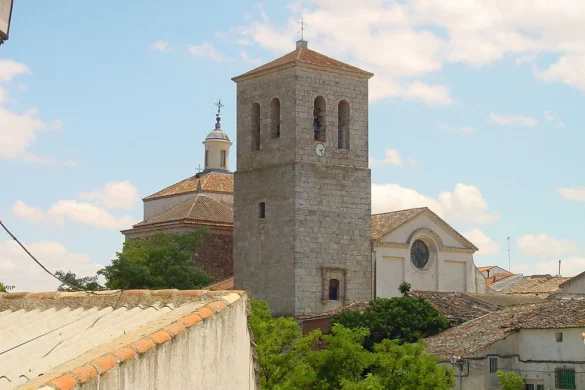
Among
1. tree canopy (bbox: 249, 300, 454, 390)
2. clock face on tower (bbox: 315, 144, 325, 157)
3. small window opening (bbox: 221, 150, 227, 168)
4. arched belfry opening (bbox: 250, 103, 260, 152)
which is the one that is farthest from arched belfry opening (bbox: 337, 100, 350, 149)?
small window opening (bbox: 221, 150, 227, 168)

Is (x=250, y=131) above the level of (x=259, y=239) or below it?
above

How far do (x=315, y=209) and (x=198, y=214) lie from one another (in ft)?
27.9

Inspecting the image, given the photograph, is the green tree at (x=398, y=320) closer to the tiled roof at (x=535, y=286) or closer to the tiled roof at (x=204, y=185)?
the tiled roof at (x=535, y=286)

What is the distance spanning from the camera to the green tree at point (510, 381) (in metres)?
32.5

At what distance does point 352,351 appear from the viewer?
100.0 feet

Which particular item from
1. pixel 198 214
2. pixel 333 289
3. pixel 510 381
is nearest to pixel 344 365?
pixel 510 381

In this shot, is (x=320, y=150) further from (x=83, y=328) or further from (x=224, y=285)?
(x=83, y=328)

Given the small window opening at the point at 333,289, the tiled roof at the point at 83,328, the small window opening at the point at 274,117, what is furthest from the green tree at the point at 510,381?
the tiled roof at the point at 83,328

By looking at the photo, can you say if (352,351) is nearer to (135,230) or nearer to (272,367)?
(272,367)

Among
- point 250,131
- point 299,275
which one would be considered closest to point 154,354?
point 299,275

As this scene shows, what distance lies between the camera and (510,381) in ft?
107

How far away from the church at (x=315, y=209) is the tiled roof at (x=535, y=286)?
23.1ft

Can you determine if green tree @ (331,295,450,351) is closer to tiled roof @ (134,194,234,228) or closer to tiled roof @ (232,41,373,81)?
tiled roof @ (232,41,373,81)

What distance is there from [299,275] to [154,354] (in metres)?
34.4
